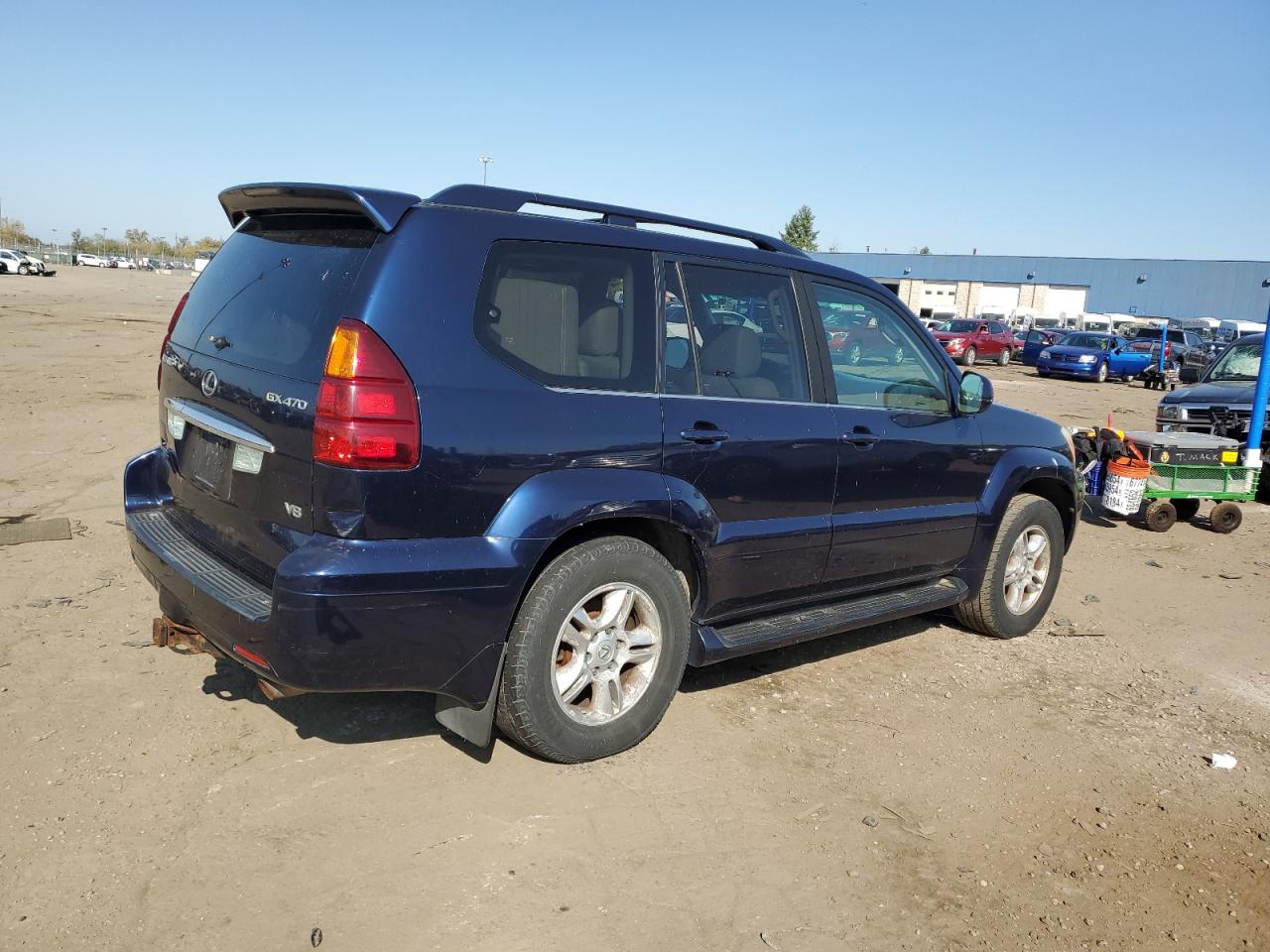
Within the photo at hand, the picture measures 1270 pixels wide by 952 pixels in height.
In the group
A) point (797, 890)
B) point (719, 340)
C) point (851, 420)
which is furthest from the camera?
point (851, 420)

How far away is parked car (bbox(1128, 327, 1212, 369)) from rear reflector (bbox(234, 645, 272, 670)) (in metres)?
32.5

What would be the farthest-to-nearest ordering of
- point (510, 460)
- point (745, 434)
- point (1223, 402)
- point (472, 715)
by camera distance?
point (1223, 402) < point (745, 434) < point (472, 715) < point (510, 460)

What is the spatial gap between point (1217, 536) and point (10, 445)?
10.4 m

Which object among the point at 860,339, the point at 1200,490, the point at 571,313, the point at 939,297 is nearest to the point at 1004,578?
the point at 860,339

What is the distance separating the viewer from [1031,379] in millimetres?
29562

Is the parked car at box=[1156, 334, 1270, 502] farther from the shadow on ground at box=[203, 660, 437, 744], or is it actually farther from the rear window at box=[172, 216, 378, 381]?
the rear window at box=[172, 216, 378, 381]

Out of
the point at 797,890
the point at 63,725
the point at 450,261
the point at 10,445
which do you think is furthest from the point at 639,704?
the point at 10,445

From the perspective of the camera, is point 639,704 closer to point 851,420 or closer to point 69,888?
point 851,420

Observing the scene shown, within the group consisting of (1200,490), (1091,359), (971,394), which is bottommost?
(1200,490)

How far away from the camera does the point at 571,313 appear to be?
3523mm

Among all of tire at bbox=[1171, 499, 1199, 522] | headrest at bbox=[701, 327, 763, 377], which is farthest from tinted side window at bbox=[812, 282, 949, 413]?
tire at bbox=[1171, 499, 1199, 522]

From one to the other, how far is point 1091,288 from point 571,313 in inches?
2942

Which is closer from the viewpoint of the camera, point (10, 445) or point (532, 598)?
point (532, 598)

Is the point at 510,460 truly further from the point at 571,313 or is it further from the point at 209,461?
the point at 209,461
